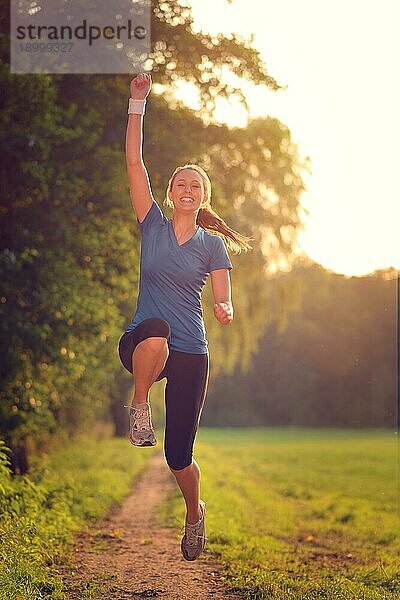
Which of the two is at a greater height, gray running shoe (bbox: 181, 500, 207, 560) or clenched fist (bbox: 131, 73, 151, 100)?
clenched fist (bbox: 131, 73, 151, 100)

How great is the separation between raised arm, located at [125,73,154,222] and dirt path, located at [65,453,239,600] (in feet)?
10.7

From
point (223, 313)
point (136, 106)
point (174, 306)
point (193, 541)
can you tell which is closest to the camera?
point (223, 313)

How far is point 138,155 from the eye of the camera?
611cm

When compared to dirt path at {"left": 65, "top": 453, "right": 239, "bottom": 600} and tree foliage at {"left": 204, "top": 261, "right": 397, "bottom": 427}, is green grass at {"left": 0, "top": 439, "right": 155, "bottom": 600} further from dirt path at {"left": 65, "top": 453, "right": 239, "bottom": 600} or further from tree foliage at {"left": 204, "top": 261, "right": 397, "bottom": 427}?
tree foliage at {"left": 204, "top": 261, "right": 397, "bottom": 427}

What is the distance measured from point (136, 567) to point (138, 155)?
4530mm

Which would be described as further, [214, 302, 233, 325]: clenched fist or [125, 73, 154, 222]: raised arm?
[125, 73, 154, 222]: raised arm

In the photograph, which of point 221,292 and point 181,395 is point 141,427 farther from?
point 221,292

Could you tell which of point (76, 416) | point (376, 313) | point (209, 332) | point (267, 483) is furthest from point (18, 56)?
point (376, 313)

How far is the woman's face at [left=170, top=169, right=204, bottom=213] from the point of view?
240 inches

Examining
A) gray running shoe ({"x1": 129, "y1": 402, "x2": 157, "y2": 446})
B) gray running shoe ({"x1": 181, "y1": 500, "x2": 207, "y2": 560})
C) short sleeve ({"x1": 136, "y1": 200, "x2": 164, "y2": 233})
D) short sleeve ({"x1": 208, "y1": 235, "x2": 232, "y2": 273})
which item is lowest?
gray running shoe ({"x1": 181, "y1": 500, "x2": 207, "y2": 560})

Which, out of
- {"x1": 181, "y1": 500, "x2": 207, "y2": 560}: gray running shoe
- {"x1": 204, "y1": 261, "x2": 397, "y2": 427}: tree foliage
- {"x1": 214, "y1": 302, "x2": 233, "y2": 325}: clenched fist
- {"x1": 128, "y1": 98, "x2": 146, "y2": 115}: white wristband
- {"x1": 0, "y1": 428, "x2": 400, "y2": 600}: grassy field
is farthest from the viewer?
{"x1": 204, "y1": 261, "x2": 397, "y2": 427}: tree foliage

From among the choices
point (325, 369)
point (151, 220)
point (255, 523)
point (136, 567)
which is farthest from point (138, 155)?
point (325, 369)

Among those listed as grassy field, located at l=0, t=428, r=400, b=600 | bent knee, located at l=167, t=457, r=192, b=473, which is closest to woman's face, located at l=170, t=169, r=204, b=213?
bent knee, located at l=167, t=457, r=192, b=473

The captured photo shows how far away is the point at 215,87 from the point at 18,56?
281cm
